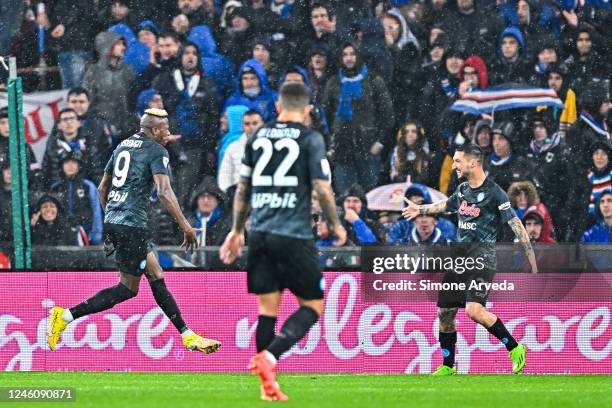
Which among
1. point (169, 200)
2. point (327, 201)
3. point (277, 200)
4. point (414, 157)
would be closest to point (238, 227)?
point (277, 200)

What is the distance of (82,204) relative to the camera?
15.8 m

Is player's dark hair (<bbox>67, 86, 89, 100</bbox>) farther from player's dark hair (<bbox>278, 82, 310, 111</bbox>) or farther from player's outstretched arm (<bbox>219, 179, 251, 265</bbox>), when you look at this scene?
player's dark hair (<bbox>278, 82, 310, 111</bbox>)

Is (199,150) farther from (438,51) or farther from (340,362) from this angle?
(340,362)

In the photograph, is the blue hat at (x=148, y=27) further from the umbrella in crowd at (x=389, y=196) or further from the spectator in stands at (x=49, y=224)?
the umbrella in crowd at (x=389, y=196)

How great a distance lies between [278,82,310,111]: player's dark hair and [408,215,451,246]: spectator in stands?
6691 millimetres

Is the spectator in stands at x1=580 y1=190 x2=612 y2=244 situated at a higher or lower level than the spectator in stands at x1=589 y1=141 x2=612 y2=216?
lower

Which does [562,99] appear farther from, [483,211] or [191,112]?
[191,112]

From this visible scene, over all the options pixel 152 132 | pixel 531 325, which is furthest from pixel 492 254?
pixel 152 132

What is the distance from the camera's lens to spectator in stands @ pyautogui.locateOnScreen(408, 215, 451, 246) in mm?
14625

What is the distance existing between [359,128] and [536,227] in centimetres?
273

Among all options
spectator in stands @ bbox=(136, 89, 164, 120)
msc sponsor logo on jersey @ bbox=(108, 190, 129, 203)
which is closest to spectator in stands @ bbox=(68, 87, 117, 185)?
spectator in stands @ bbox=(136, 89, 164, 120)

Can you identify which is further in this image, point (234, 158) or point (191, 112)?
point (191, 112)

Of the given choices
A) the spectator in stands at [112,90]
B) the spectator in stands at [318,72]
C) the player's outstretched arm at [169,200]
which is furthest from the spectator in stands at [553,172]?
the player's outstretched arm at [169,200]

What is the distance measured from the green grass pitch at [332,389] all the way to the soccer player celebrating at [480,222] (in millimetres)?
535
